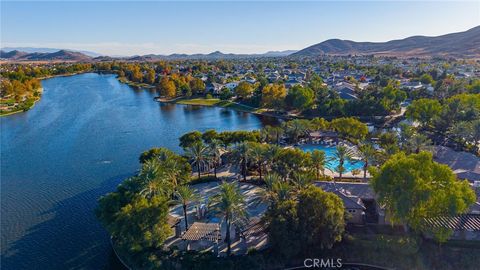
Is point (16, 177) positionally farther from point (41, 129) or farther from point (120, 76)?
point (120, 76)

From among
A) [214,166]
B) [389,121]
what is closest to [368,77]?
[389,121]

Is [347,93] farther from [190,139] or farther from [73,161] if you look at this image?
[73,161]

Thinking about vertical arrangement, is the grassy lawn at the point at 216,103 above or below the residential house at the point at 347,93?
below

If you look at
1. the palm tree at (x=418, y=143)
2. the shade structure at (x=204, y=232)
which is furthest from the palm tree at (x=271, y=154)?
the palm tree at (x=418, y=143)

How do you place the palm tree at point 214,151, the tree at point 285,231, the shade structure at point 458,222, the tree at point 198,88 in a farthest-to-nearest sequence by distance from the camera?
the tree at point 198,88 < the palm tree at point 214,151 < the shade structure at point 458,222 < the tree at point 285,231

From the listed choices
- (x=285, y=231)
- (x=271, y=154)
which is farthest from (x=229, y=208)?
(x=271, y=154)

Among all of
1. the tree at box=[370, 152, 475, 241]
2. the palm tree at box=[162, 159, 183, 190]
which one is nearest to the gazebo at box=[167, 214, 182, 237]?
the palm tree at box=[162, 159, 183, 190]

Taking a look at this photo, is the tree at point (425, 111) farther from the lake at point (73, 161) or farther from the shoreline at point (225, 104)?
the lake at point (73, 161)
